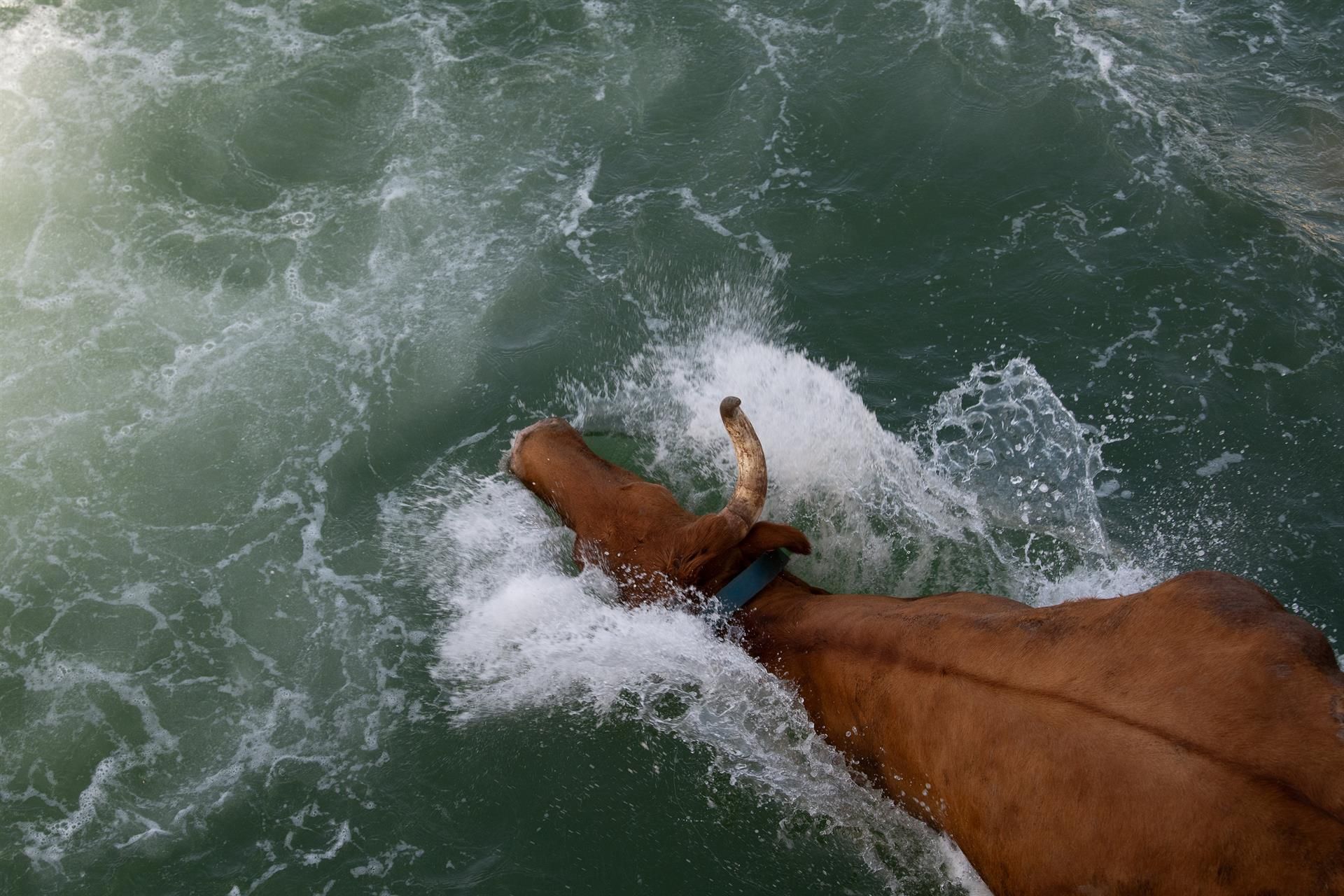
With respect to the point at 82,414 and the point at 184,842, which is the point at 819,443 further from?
the point at 82,414

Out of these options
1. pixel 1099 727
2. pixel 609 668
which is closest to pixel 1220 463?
pixel 1099 727

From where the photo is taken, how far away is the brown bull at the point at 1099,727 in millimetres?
3074

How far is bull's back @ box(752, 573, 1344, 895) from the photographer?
3.06m

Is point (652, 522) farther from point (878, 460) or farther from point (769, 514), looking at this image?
point (878, 460)

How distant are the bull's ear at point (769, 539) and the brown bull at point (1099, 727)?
330mm

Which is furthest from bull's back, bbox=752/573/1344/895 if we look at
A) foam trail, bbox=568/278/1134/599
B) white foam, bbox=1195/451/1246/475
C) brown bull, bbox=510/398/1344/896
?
white foam, bbox=1195/451/1246/475

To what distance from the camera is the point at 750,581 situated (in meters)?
5.20

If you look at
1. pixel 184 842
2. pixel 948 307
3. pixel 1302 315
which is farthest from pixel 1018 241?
pixel 184 842

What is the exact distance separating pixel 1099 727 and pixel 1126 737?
0.30 ft

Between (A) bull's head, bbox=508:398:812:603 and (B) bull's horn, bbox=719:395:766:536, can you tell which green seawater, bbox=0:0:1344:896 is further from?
(B) bull's horn, bbox=719:395:766:536

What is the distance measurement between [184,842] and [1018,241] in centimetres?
639

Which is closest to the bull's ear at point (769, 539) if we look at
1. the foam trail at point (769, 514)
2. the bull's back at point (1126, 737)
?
the foam trail at point (769, 514)

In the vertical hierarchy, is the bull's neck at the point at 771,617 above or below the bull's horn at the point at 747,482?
below

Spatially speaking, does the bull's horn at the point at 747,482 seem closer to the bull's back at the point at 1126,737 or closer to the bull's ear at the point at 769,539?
the bull's ear at the point at 769,539
